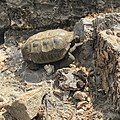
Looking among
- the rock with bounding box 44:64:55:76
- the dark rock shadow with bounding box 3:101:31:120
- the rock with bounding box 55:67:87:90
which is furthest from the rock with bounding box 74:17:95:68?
the dark rock shadow with bounding box 3:101:31:120

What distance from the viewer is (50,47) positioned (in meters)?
6.29

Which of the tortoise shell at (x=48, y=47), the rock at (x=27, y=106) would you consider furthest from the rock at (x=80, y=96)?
the tortoise shell at (x=48, y=47)

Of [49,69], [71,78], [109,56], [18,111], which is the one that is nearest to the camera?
[109,56]

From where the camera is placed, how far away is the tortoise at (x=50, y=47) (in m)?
6.27

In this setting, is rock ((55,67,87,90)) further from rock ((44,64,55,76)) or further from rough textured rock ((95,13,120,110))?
rock ((44,64,55,76))

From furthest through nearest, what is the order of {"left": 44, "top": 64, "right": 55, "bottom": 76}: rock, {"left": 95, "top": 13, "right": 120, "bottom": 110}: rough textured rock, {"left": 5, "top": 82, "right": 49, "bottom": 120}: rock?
{"left": 44, "top": 64, "right": 55, "bottom": 76}: rock → {"left": 5, "top": 82, "right": 49, "bottom": 120}: rock → {"left": 95, "top": 13, "right": 120, "bottom": 110}: rough textured rock

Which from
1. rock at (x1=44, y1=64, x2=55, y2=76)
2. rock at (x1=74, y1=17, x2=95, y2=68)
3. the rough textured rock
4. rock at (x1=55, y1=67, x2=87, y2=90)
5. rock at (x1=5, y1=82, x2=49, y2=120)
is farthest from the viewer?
rock at (x1=44, y1=64, x2=55, y2=76)

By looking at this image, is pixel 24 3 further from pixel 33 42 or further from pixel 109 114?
pixel 109 114

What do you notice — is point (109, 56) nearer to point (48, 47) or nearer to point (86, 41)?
point (86, 41)

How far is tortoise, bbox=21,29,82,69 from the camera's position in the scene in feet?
20.6

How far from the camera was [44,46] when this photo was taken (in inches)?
249

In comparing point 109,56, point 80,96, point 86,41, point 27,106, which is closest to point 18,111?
point 27,106

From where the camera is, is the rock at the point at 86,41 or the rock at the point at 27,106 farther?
the rock at the point at 86,41

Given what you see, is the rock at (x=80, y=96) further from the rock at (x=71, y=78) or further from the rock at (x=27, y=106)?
the rock at (x=27, y=106)
